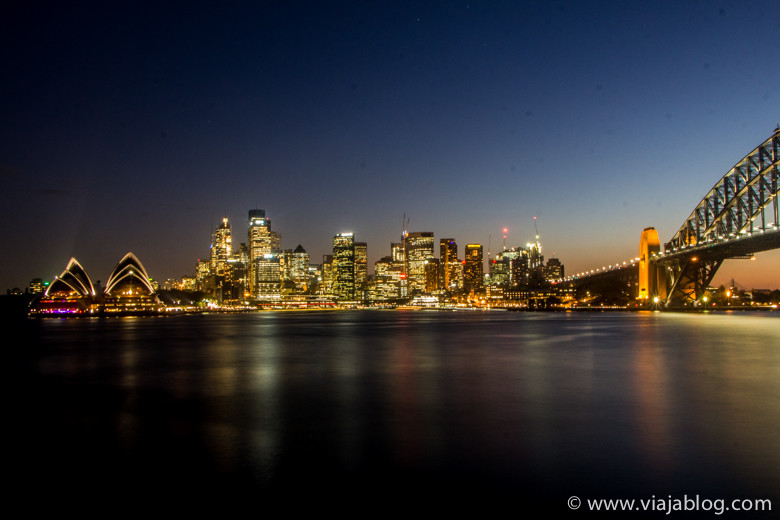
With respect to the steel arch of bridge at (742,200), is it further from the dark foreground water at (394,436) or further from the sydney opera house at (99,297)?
the sydney opera house at (99,297)

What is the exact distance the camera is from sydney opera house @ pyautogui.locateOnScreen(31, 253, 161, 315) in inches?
5241

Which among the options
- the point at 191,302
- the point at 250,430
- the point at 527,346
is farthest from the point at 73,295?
the point at 250,430

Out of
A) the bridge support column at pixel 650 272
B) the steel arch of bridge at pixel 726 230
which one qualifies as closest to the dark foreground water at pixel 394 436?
the steel arch of bridge at pixel 726 230

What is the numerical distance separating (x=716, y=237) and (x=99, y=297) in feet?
437

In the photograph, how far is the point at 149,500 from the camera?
7.09 m

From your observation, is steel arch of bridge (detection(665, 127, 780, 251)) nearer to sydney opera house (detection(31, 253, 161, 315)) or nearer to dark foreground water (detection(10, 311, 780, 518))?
Answer: dark foreground water (detection(10, 311, 780, 518))

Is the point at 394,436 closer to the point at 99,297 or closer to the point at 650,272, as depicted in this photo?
the point at 650,272

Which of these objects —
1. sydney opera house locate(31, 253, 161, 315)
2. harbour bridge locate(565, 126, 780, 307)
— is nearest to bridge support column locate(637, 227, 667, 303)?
harbour bridge locate(565, 126, 780, 307)

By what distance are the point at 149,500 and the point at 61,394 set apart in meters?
11.6

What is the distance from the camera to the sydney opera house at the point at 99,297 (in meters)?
133

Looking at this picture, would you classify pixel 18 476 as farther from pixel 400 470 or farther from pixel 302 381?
pixel 302 381

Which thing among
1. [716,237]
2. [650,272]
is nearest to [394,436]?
[716,237]

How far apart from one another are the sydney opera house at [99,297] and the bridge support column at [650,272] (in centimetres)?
10325

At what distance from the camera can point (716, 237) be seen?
70.5m
